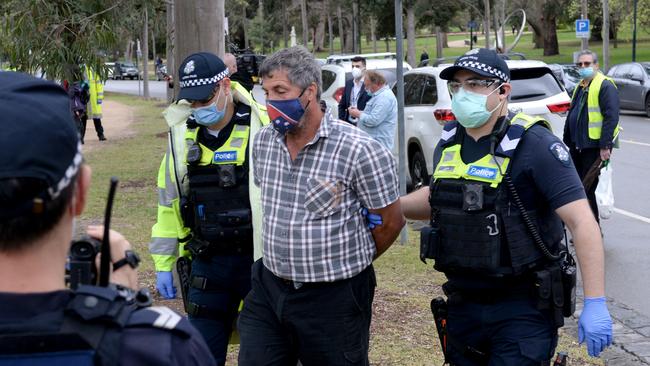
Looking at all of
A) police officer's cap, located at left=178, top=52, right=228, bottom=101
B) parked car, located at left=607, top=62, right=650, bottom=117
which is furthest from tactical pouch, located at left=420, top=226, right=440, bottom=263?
parked car, located at left=607, top=62, right=650, bottom=117

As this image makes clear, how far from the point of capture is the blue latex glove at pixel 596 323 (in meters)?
3.94

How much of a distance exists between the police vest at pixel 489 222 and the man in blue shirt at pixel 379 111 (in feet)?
25.8

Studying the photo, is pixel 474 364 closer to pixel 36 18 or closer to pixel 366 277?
pixel 366 277

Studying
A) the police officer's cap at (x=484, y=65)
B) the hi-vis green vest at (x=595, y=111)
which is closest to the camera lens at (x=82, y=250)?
the police officer's cap at (x=484, y=65)

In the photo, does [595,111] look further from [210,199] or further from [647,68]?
[647,68]

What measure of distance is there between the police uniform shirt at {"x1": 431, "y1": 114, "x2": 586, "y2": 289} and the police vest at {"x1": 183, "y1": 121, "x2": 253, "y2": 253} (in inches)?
45.7

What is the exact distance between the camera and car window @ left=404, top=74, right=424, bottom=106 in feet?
44.4

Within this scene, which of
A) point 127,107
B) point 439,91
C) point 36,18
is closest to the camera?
point 36,18

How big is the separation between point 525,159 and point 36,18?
6.63 m

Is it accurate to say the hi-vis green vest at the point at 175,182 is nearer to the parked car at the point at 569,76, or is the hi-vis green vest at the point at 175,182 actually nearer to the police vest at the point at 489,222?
the police vest at the point at 489,222

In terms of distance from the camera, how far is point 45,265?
1729 mm

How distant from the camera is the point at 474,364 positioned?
4266mm

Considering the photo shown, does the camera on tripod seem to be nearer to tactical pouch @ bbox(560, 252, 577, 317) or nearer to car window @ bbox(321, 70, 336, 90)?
tactical pouch @ bbox(560, 252, 577, 317)

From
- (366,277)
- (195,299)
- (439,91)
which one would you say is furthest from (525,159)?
(439,91)
